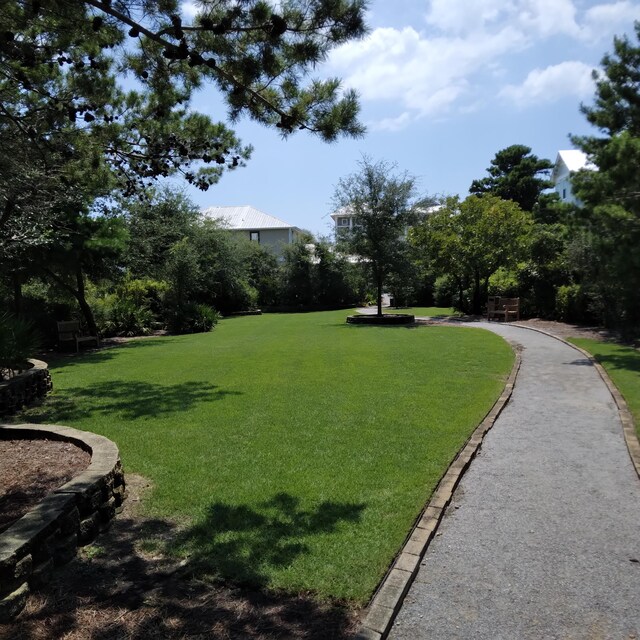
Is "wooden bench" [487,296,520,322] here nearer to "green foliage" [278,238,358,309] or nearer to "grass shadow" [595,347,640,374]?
"grass shadow" [595,347,640,374]

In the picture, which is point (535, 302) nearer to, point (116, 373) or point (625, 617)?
point (116, 373)

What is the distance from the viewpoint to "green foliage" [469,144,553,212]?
53.6 metres

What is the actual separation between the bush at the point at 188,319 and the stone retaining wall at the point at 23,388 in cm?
1381

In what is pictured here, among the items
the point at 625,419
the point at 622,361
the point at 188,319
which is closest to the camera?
the point at 625,419

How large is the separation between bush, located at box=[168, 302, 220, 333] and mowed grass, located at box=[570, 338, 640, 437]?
47.9 ft

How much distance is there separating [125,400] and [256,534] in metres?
5.37

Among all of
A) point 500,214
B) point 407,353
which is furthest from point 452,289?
point 407,353

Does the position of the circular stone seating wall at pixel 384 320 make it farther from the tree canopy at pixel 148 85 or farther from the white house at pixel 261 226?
the white house at pixel 261 226

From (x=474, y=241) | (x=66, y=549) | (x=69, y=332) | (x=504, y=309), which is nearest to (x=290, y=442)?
(x=66, y=549)

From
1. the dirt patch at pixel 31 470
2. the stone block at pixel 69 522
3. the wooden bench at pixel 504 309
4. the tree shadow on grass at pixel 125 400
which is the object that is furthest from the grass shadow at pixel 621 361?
the stone block at pixel 69 522

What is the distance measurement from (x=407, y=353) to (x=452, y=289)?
68.4 feet

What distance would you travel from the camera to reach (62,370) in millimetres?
A: 12289

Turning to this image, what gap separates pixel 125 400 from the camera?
8.61 metres

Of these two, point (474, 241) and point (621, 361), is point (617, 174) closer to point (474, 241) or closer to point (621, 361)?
point (621, 361)
